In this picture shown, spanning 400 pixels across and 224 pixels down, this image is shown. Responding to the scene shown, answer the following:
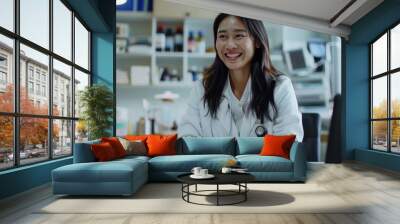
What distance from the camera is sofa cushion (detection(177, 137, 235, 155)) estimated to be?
6.44 meters

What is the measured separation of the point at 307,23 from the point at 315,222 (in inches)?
206

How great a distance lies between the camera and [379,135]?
27.3ft

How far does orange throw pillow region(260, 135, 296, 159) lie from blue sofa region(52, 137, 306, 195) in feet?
0.52


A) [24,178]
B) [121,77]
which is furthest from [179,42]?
[24,178]

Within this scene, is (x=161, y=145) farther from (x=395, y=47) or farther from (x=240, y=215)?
(x=395, y=47)

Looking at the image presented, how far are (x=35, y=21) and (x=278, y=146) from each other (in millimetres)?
3845

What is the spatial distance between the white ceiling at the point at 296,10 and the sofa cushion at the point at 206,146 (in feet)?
8.35

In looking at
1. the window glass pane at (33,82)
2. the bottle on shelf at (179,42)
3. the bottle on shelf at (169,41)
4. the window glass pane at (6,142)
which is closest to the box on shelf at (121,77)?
the bottle on shelf at (169,41)

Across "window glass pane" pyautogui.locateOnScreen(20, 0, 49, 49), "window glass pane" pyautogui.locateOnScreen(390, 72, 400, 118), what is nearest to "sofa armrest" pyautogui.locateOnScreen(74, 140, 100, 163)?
"window glass pane" pyautogui.locateOnScreen(20, 0, 49, 49)

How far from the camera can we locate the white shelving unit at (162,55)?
8.15 metres

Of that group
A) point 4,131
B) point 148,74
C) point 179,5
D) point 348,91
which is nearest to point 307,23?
point 348,91

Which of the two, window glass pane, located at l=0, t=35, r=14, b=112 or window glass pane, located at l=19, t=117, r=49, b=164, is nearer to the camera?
window glass pane, located at l=0, t=35, r=14, b=112

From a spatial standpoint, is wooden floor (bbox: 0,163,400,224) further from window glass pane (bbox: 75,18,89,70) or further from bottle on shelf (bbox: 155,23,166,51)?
bottle on shelf (bbox: 155,23,166,51)

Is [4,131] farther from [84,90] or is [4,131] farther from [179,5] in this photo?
[179,5]
